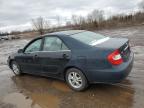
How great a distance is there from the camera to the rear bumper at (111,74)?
4.03 metres

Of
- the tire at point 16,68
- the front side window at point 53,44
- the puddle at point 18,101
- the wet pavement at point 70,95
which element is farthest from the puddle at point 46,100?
the tire at point 16,68

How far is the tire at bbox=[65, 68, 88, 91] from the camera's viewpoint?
4517 mm

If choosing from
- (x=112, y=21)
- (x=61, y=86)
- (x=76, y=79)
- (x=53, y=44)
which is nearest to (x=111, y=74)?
(x=76, y=79)

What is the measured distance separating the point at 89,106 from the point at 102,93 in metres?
0.72

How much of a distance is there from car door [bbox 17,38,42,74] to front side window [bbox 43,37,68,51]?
31 cm

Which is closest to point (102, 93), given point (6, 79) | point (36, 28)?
point (6, 79)

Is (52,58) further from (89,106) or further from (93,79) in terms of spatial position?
(89,106)

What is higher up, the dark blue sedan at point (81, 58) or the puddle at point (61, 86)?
the dark blue sedan at point (81, 58)

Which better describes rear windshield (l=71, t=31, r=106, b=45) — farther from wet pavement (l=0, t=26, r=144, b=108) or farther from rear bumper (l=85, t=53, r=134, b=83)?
wet pavement (l=0, t=26, r=144, b=108)

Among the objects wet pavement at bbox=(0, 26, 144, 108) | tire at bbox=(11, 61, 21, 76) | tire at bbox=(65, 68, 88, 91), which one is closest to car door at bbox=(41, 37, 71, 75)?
tire at bbox=(65, 68, 88, 91)

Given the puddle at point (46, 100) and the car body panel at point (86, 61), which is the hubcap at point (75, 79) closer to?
the car body panel at point (86, 61)

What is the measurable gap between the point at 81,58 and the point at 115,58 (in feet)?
2.68

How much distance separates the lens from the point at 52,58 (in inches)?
199

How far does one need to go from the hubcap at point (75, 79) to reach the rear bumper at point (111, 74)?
401 mm
